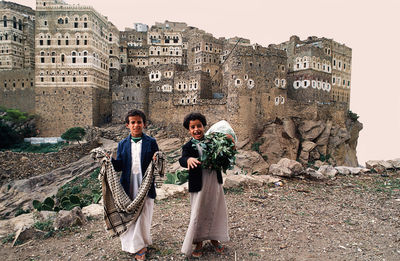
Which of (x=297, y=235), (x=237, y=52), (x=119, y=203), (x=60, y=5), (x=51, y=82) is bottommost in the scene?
(x=297, y=235)

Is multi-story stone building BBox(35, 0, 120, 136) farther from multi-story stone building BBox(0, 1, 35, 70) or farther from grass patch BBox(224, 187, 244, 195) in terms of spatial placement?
grass patch BBox(224, 187, 244, 195)

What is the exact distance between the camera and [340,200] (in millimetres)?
8625

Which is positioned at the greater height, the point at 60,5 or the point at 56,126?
the point at 60,5

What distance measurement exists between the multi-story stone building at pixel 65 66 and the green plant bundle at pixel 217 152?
31.5 meters

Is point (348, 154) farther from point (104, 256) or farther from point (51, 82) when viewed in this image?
Answer: point (51, 82)

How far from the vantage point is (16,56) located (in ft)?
129

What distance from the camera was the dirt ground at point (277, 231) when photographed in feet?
17.7

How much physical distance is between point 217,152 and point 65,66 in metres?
34.2

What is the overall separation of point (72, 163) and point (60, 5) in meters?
19.7

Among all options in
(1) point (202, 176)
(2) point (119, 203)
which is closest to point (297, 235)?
(1) point (202, 176)

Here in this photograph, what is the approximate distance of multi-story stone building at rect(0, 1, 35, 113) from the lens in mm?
35531

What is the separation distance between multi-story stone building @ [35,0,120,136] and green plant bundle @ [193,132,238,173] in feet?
103

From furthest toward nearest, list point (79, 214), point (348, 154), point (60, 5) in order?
1. point (60, 5)
2. point (348, 154)
3. point (79, 214)

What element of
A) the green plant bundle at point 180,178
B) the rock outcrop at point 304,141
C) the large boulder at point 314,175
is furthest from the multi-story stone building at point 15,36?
the large boulder at point 314,175
